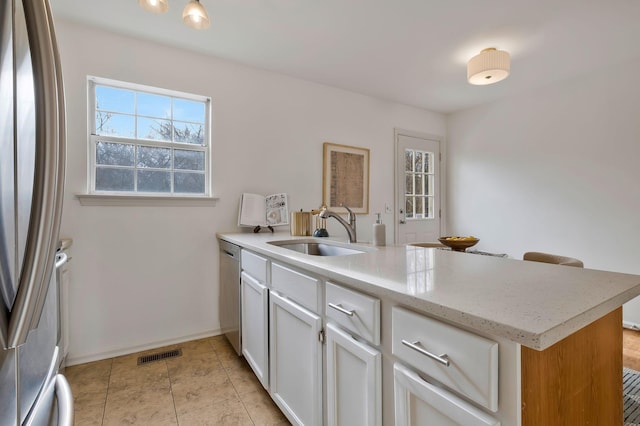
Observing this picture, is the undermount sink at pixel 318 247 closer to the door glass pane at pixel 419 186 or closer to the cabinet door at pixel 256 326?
the cabinet door at pixel 256 326

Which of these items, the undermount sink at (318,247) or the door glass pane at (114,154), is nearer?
A: the undermount sink at (318,247)

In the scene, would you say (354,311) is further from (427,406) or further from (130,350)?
(130,350)

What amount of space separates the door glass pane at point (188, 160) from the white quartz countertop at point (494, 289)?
5.70ft

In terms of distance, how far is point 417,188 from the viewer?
4051 millimetres

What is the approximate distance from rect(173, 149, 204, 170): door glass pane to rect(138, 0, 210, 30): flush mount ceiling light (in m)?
1.10

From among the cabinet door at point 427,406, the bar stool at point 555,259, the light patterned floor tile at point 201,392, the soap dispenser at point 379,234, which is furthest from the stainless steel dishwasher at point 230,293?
the bar stool at point 555,259

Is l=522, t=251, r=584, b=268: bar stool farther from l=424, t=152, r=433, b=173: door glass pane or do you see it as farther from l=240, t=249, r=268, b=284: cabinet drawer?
l=424, t=152, r=433, b=173: door glass pane

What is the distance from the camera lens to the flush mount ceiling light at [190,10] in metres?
1.61

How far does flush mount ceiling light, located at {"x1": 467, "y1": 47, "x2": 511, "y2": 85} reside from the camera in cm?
235

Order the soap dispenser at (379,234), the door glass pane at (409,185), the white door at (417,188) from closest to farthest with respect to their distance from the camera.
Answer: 1. the soap dispenser at (379,234)
2. the white door at (417,188)
3. the door glass pane at (409,185)

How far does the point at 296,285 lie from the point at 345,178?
7.20 ft

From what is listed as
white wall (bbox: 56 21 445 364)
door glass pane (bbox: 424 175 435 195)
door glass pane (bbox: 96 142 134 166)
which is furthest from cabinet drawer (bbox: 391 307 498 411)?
door glass pane (bbox: 424 175 435 195)

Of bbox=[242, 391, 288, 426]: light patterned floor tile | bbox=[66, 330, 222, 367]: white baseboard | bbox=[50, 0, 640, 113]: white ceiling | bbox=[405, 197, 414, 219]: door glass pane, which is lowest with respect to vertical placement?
bbox=[242, 391, 288, 426]: light patterned floor tile

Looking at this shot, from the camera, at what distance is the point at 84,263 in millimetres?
2141
